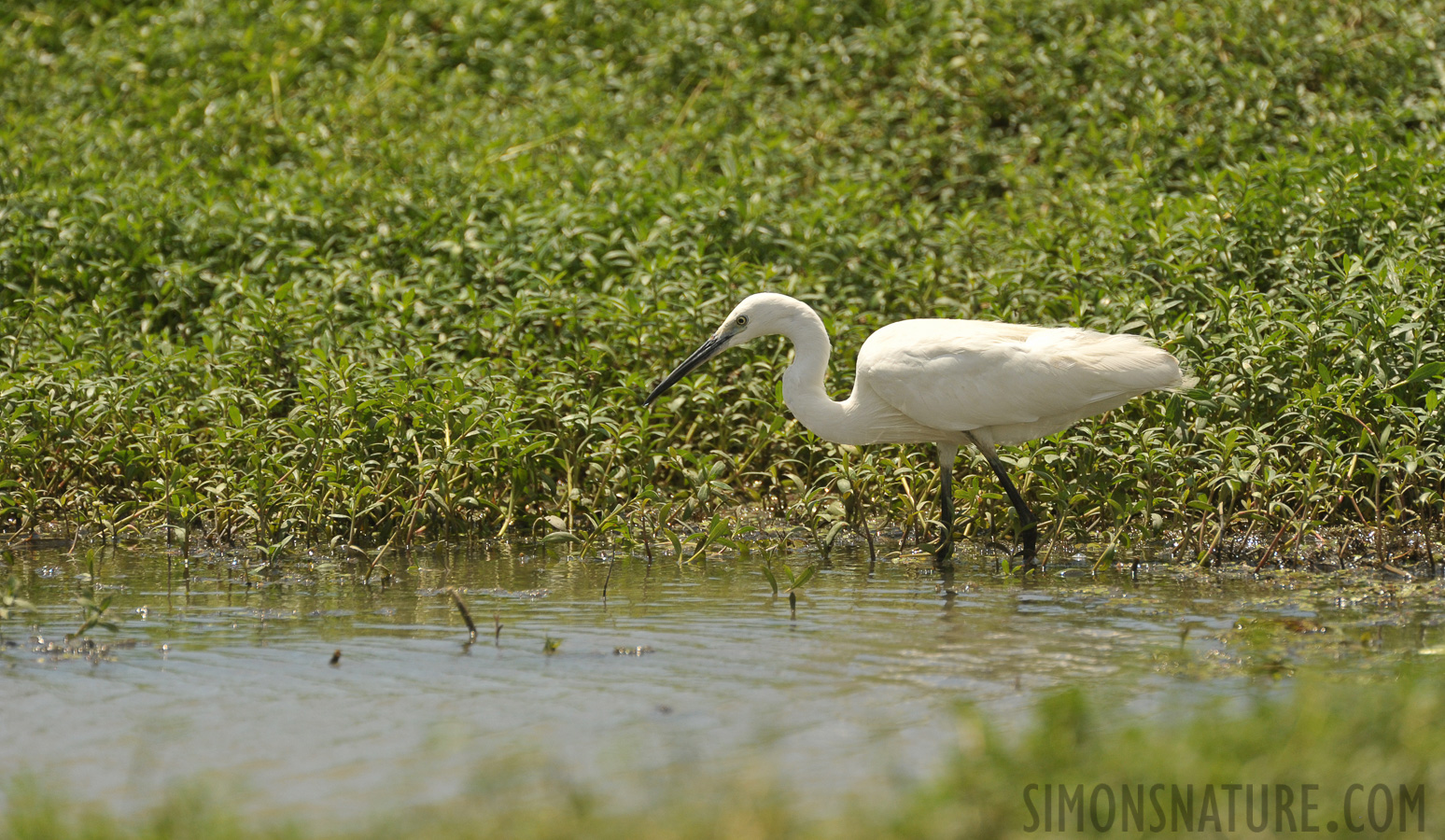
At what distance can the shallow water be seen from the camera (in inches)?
127

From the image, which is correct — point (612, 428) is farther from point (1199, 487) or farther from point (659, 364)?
point (1199, 487)

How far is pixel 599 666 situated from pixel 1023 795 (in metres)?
1.67

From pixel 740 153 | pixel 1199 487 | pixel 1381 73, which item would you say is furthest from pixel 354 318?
pixel 1381 73

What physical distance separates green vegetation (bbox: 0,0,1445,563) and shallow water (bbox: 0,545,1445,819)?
60cm

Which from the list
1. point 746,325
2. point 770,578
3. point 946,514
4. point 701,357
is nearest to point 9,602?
point 770,578

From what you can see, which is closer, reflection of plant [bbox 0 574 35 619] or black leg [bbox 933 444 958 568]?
reflection of plant [bbox 0 574 35 619]

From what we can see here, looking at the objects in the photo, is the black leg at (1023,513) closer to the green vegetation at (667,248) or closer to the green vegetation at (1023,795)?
the green vegetation at (667,248)

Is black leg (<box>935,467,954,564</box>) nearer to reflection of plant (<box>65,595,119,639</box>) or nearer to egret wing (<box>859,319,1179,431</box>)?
egret wing (<box>859,319,1179,431</box>)

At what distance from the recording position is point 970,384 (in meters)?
5.51

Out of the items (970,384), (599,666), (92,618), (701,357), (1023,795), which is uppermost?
(701,357)

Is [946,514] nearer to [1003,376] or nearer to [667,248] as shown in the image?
[1003,376]

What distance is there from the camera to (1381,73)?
9484mm

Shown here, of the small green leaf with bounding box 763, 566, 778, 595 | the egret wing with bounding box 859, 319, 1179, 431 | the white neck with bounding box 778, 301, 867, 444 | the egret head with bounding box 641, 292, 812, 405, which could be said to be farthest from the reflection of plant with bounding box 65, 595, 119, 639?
the egret wing with bounding box 859, 319, 1179, 431

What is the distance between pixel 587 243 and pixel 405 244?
1111 millimetres
